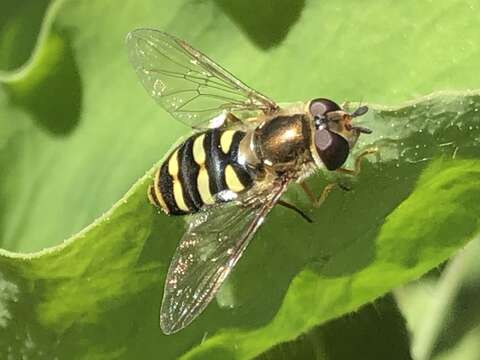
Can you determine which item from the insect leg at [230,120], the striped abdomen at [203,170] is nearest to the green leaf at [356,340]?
the striped abdomen at [203,170]

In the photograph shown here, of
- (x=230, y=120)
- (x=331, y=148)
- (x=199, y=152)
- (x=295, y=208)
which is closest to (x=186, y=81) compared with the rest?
(x=230, y=120)

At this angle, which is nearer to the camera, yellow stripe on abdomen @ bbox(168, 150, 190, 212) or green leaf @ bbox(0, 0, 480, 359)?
green leaf @ bbox(0, 0, 480, 359)

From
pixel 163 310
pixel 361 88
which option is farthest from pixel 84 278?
pixel 361 88

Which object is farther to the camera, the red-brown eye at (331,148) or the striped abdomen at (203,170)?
the striped abdomen at (203,170)

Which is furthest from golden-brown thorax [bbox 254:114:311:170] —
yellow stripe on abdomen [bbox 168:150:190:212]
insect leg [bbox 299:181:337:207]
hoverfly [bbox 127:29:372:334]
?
insect leg [bbox 299:181:337:207]

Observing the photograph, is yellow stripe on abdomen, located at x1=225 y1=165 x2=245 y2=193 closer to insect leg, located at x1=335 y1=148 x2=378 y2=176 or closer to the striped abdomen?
the striped abdomen

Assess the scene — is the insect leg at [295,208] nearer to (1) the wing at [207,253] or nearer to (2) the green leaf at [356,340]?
(1) the wing at [207,253]

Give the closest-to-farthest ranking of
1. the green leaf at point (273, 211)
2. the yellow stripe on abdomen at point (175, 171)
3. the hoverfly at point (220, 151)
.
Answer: the green leaf at point (273, 211)
the hoverfly at point (220, 151)
the yellow stripe on abdomen at point (175, 171)
